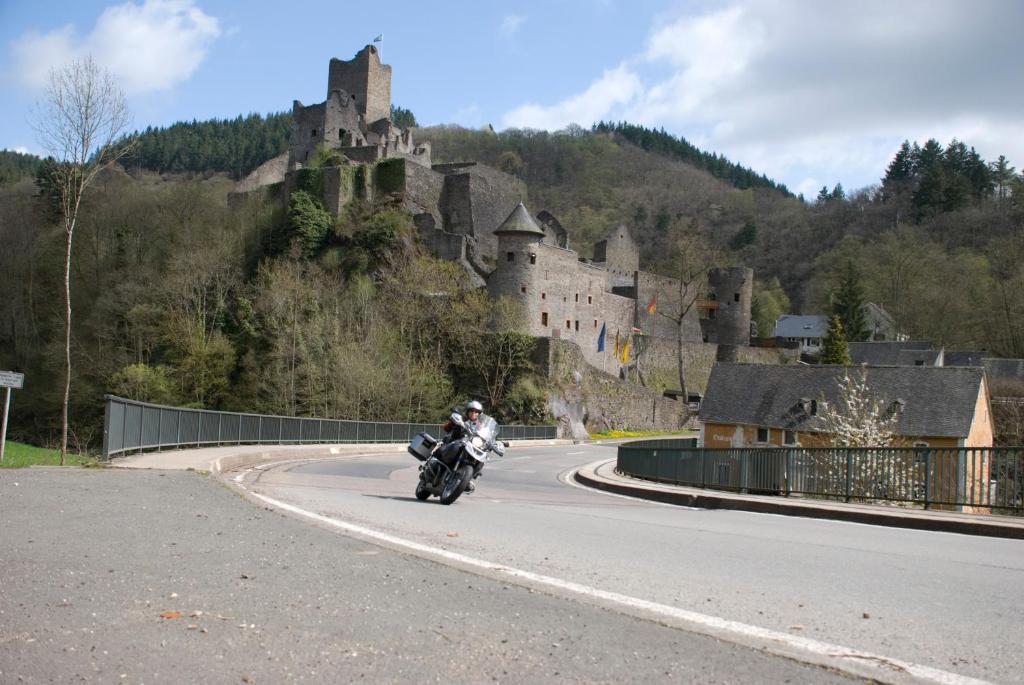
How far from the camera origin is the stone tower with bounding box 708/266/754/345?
88.2 m

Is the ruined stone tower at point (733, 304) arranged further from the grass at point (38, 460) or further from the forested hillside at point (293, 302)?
the grass at point (38, 460)

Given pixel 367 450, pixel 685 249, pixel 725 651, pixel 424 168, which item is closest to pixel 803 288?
pixel 685 249

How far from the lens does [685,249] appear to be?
84.0 m

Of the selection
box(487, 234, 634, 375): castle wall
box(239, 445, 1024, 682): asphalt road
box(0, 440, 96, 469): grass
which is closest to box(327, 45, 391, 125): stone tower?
box(487, 234, 634, 375): castle wall

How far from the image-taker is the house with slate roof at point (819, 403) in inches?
1356

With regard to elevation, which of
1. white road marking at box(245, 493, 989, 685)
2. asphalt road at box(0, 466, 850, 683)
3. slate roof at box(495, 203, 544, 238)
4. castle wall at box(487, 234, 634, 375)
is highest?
slate roof at box(495, 203, 544, 238)

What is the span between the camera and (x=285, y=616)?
17.9 feet

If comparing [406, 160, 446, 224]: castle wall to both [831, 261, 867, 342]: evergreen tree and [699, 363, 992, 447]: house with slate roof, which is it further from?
[831, 261, 867, 342]: evergreen tree

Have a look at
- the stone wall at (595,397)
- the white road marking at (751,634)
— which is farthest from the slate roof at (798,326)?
the white road marking at (751,634)

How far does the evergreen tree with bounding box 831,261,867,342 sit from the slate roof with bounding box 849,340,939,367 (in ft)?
29.4

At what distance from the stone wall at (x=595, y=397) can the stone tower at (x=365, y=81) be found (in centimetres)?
3560

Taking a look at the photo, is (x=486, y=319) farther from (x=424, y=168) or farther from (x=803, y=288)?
(x=803, y=288)

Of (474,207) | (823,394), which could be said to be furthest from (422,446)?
(474,207)

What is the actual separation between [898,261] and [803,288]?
3390 cm
